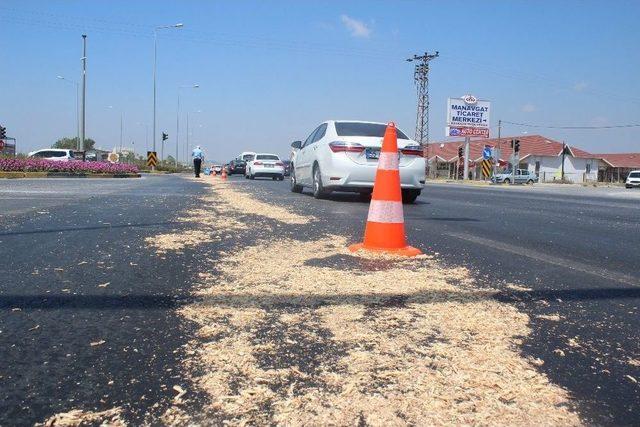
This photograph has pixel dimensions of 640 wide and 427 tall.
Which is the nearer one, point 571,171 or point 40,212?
point 40,212

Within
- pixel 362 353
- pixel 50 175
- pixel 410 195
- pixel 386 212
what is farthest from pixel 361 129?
pixel 50 175

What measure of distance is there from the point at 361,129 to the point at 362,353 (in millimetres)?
8212

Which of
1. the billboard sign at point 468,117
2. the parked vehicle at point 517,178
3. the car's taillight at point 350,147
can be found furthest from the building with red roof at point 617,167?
the car's taillight at point 350,147

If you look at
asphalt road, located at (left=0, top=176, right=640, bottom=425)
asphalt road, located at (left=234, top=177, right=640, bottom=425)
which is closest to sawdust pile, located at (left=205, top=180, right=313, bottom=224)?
asphalt road, located at (left=234, top=177, right=640, bottom=425)

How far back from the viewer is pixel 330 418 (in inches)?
63.6

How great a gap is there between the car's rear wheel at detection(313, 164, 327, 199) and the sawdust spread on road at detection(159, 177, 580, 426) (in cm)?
667

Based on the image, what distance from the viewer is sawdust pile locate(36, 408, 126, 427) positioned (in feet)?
5.09

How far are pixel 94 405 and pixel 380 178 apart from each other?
344 centimetres

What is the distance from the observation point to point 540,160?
75.5 meters

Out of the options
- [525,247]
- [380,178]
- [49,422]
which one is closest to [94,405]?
[49,422]

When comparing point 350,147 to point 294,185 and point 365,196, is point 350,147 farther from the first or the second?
point 294,185

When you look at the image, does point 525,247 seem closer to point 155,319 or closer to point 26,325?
point 155,319

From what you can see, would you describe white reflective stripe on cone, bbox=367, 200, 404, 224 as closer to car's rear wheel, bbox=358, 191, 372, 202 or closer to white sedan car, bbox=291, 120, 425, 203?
white sedan car, bbox=291, 120, 425, 203

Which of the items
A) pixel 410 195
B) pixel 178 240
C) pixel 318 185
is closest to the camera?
pixel 178 240
